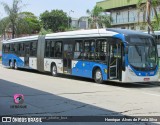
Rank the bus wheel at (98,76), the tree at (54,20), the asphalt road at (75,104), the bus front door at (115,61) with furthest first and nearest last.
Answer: the tree at (54,20) → the bus wheel at (98,76) → the bus front door at (115,61) → the asphalt road at (75,104)

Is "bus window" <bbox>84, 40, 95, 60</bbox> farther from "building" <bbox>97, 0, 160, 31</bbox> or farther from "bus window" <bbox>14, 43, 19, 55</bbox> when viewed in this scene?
"building" <bbox>97, 0, 160, 31</bbox>

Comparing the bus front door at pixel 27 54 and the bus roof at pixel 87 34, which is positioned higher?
the bus roof at pixel 87 34

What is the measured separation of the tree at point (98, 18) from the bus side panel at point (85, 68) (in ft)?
146

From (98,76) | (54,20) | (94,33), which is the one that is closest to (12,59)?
(94,33)

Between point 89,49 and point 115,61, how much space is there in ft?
7.73

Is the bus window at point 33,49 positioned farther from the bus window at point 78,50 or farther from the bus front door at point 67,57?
the bus window at point 78,50

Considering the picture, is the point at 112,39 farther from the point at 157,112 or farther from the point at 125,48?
the point at 157,112

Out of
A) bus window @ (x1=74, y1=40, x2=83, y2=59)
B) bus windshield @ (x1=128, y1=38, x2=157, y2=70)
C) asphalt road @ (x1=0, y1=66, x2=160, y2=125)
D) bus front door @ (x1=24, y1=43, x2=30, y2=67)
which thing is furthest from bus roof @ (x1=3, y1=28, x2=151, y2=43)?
asphalt road @ (x1=0, y1=66, x2=160, y2=125)

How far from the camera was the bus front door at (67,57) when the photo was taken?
72.4 feet

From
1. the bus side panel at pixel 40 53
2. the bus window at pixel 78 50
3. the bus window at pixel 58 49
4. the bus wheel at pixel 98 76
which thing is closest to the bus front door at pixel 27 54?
the bus side panel at pixel 40 53

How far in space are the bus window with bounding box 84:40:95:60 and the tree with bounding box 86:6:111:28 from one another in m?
45.3

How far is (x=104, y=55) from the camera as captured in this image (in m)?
18.9

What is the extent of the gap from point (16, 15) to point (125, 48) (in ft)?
122

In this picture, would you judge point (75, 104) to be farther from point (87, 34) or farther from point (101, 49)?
point (87, 34)
